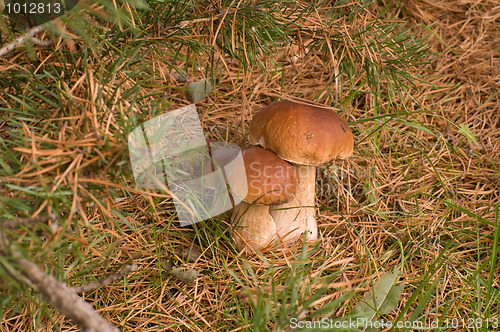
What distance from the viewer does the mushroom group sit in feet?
5.42

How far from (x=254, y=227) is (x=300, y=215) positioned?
9.6 inches

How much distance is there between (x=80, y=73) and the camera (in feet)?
3.84

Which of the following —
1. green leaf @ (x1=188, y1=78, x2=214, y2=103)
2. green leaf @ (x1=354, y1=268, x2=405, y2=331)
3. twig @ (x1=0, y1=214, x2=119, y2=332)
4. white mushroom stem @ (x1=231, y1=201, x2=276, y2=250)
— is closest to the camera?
twig @ (x1=0, y1=214, x2=119, y2=332)

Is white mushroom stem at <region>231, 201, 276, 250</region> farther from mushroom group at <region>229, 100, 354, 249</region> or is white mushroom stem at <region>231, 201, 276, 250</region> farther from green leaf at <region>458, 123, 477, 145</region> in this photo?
green leaf at <region>458, 123, 477, 145</region>

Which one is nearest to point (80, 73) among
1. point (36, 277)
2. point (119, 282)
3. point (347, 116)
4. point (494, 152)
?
point (36, 277)

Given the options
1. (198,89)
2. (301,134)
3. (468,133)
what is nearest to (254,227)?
(301,134)

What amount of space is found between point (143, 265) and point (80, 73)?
853mm

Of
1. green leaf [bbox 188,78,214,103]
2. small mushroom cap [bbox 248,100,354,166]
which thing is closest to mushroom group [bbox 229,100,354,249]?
small mushroom cap [bbox 248,100,354,166]

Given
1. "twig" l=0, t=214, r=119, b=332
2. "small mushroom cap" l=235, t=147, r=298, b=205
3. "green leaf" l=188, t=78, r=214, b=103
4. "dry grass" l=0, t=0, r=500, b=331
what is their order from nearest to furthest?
"twig" l=0, t=214, r=119, b=332 → "dry grass" l=0, t=0, r=500, b=331 → "small mushroom cap" l=235, t=147, r=298, b=205 → "green leaf" l=188, t=78, r=214, b=103

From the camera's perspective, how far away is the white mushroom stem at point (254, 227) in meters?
1.79

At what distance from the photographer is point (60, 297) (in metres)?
0.76

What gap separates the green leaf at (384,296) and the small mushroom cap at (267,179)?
1.67 feet

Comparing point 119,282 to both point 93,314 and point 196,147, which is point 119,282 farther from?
point 93,314

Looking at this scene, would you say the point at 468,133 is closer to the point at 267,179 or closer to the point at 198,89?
the point at 267,179
